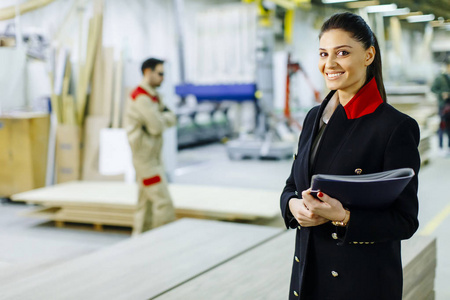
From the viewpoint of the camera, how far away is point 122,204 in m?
5.07

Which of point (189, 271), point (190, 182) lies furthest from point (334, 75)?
point (190, 182)

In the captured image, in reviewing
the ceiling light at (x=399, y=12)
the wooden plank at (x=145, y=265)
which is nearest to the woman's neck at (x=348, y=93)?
the wooden plank at (x=145, y=265)

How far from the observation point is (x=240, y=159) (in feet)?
33.2

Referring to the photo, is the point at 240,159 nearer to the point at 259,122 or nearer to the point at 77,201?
the point at 259,122

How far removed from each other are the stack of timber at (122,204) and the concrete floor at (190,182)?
152 millimetres

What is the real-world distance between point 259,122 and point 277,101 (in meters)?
4.57

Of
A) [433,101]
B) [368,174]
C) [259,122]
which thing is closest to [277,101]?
[259,122]

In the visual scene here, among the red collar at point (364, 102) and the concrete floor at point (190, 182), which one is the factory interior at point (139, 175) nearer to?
the concrete floor at point (190, 182)

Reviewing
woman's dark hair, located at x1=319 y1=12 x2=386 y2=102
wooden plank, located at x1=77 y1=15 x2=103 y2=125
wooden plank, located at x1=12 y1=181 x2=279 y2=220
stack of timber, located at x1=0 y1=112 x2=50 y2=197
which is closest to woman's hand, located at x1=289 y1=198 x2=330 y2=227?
woman's dark hair, located at x1=319 y1=12 x2=386 y2=102

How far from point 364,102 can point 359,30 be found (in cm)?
19

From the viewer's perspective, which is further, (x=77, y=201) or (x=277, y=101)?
(x=277, y=101)

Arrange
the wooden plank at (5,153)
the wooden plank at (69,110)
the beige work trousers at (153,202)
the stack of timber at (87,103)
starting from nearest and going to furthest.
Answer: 1. the wooden plank at (5,153)
2. the beige work trousers at (153,202)
3. the stack of timber at (87,103)
4. the wooden plank at (69,110)

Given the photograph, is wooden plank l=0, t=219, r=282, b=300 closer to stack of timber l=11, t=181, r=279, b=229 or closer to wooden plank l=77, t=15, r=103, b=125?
stack of timber l=11, t=181, r=279, b=229

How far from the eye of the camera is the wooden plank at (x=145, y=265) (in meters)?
2.57
